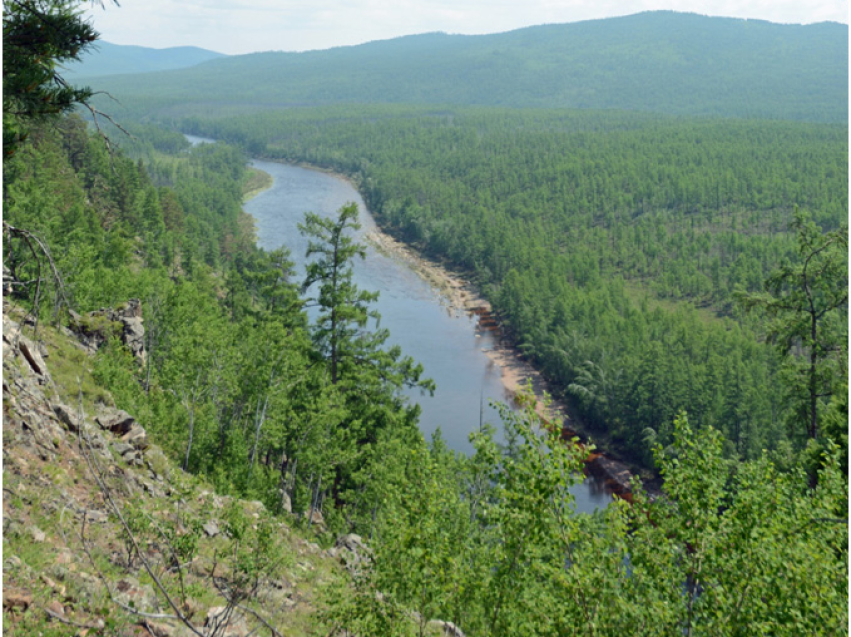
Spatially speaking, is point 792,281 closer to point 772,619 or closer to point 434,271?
point 772,619

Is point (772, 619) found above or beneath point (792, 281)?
beneath

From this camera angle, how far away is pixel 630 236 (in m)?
110

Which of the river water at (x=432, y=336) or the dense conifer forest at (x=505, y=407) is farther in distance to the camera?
the river water at (x=432, y=336)

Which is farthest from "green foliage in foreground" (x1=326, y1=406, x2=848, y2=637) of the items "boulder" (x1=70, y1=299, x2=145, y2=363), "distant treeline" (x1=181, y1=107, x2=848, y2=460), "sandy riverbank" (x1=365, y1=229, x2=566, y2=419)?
"sandy riverbank" (x1=365, y1=229, x2=566, y2=419)

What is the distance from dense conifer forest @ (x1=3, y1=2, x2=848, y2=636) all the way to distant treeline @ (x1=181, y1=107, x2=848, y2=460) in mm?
460

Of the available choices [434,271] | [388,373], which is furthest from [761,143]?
[388,373]

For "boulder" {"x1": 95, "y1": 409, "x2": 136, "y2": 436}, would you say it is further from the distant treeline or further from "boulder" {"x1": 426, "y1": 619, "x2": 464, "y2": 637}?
the distant treeline

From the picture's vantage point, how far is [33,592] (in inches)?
355

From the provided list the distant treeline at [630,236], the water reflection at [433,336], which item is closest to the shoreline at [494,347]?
the water reflection at [433,336]

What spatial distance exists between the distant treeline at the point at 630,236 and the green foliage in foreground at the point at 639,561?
1332cm

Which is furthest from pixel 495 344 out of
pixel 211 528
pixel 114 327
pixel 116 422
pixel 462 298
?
pixel 211 528

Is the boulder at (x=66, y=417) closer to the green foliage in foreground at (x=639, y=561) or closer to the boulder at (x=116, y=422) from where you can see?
the boulder at (x=116, y=422)

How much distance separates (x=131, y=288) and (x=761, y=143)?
163 m

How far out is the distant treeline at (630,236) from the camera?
56219mm
